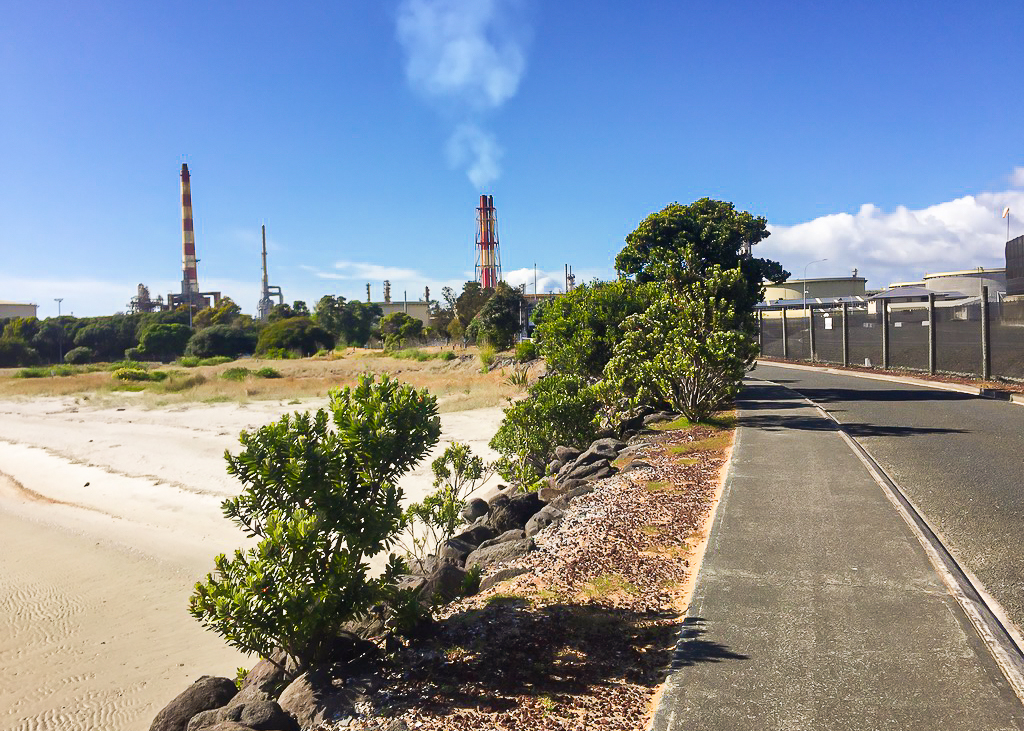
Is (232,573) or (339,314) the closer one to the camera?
(232,573)

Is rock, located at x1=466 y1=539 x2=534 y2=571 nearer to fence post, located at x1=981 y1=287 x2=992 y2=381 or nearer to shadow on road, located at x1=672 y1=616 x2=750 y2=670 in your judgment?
shadow on road, located at x1=672 y1=616 x2=750 y2=670

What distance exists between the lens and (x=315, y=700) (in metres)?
4.69

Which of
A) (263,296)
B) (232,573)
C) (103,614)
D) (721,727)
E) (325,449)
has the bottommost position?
(103,614)

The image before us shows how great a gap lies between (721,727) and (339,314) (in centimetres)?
8846

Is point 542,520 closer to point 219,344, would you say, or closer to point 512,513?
point 512,513

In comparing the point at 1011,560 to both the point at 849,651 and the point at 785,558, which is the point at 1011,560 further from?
the point at 849,651

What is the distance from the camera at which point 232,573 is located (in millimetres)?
5086

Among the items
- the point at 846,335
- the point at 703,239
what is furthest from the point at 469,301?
the point at 703,239

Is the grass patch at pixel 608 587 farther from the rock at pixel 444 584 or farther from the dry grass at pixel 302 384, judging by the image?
the dry grass at pixel 302 384

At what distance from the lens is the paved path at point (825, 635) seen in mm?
3957

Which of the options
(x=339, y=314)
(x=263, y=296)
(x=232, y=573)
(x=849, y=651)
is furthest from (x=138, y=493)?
(x=263, y=296)

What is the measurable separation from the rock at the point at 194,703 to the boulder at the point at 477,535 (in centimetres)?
384

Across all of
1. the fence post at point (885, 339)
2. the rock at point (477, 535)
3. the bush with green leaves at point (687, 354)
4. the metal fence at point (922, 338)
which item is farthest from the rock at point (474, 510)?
the fence post at point (885, 339)

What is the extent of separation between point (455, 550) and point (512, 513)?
1252 millimetres
